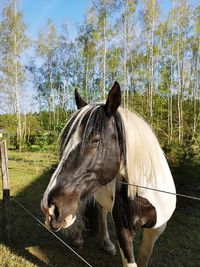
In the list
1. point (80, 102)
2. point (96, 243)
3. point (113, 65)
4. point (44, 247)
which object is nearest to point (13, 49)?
point (113, 65)

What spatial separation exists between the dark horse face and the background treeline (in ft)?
30.9

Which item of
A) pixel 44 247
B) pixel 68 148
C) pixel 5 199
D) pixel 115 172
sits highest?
pixel 68 148

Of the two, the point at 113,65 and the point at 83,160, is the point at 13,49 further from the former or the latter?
the point at 83,160

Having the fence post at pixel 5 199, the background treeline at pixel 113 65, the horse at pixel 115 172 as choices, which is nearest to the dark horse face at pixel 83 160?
the horse at pixel 115 172

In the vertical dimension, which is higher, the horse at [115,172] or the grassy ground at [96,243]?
the horse at [115,172]

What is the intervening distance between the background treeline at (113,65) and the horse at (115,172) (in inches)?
359

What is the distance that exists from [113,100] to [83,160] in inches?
13.0

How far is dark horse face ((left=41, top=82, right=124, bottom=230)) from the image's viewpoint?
4.22 ft

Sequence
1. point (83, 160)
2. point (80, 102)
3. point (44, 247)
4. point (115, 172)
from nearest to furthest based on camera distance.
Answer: point (83, 160), point (115, 172), point (80, 102), point (44, 247)

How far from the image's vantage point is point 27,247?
3.40m

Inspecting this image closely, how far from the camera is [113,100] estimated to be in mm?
1434

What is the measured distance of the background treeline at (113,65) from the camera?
1423cm

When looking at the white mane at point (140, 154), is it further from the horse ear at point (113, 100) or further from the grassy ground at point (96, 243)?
the grassy ground at point (96, 243)

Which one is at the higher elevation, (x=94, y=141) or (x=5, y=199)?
(x=94, y=141)
